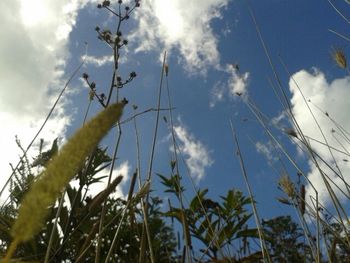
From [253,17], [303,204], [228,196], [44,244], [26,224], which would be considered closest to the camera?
[26,224]

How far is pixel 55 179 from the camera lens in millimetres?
411

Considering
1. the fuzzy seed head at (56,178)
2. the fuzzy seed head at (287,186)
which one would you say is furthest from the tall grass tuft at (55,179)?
the fuzzy seed head at (287,186)

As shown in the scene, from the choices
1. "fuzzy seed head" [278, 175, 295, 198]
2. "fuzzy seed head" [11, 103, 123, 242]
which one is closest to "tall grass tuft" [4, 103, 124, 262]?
"fuzzy seed head" [11, 103, 123, 242]

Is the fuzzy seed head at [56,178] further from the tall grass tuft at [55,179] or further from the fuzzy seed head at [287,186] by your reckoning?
the fuzzy seed head at [287,186]

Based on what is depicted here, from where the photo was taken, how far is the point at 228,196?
3766mm

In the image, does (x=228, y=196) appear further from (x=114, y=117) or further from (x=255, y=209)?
(x=114, y=117)

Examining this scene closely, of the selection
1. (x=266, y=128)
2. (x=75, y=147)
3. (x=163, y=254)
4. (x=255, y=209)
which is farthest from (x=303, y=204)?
(x=75, y=147)

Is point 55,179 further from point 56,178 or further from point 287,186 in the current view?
point 287,186

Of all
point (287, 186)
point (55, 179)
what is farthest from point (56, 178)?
point (287, 186)

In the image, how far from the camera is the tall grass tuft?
1.29ft

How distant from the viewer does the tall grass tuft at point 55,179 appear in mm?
392

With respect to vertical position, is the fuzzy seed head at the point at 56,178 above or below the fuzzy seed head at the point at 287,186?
below

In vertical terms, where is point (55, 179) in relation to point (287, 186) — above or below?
below

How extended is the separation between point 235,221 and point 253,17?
1.70 m
